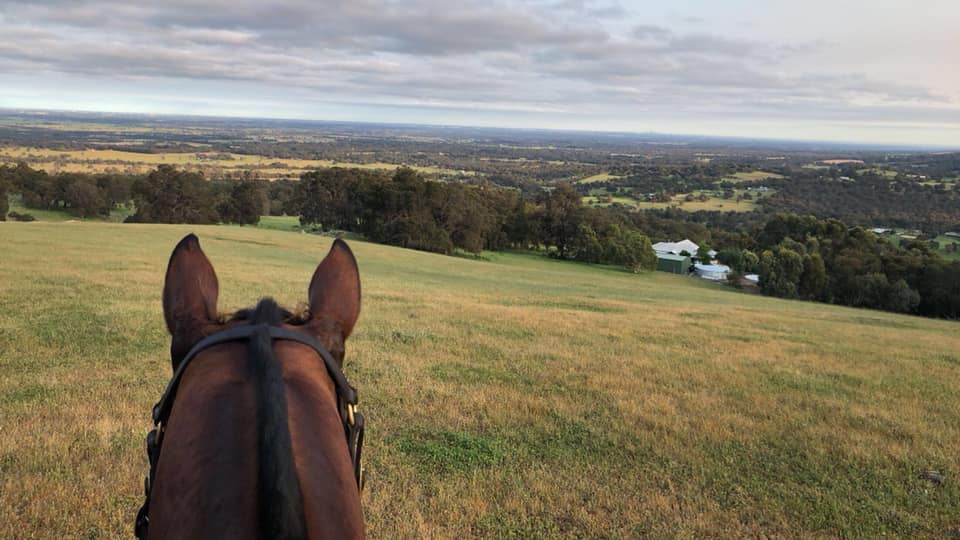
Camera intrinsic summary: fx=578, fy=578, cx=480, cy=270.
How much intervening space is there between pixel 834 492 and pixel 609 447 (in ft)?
6.74

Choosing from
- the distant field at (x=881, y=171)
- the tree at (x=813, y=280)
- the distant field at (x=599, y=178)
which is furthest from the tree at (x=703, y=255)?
the distant field at (x=881, y=171)

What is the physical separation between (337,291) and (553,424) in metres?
5.03

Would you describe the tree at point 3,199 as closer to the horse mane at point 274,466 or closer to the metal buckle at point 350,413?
the metal buckle at point 350,413

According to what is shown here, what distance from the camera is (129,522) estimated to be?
4.16 metres

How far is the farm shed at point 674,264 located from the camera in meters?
57.6

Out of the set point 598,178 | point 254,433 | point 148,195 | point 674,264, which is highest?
point 254,433

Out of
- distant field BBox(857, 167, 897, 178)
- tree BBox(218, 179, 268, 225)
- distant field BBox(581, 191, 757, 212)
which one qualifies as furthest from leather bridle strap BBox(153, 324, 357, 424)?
distant field BBox(857, 167, 897, 178)

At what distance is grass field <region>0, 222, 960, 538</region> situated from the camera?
464 centimetres

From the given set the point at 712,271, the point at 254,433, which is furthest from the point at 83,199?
the point at 254,433

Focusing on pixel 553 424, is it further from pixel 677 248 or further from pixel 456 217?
pixel 677 248

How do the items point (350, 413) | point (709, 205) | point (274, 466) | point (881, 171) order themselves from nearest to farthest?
point (274, 466) < point (350, 413) < point (709, 205) < point (881, 171)

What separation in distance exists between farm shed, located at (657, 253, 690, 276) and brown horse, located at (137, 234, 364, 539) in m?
58.7

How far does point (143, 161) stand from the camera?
117750mm

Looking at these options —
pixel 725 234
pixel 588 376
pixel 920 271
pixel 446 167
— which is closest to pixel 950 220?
pixel 725 234
